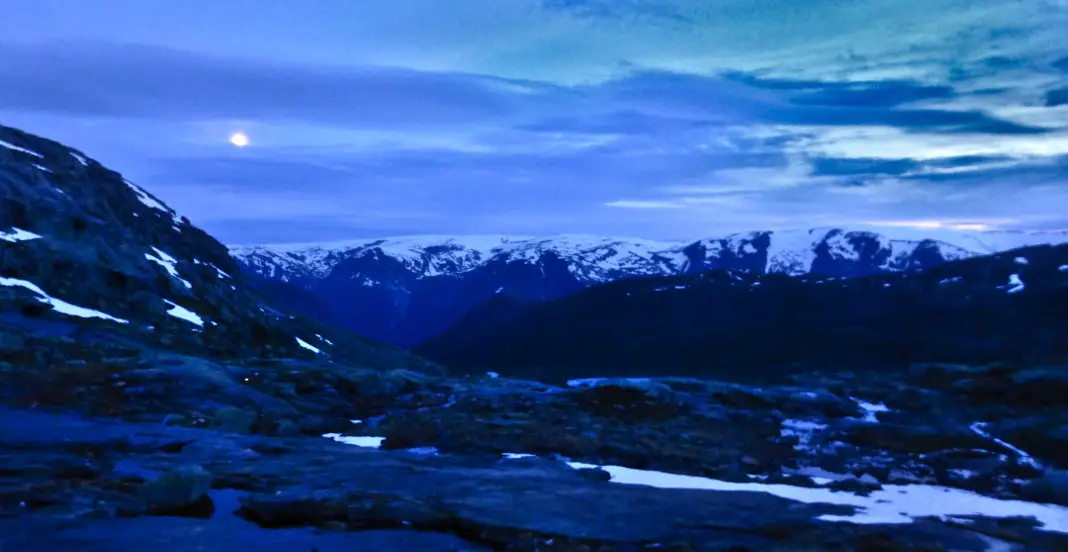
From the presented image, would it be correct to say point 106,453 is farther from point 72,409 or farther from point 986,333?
point 986,333

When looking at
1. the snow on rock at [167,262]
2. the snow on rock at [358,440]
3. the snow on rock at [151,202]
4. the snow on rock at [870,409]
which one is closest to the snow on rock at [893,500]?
the snow on rock at [358,440]

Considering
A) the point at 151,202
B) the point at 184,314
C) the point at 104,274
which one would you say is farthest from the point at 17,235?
the point at 151,202

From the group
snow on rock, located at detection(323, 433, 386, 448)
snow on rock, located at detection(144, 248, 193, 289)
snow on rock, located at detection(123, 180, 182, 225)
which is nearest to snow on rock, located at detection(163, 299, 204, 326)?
snow on rock, located at detection(144, 248, 193, 289)

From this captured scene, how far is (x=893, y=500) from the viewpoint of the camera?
63.0 ft

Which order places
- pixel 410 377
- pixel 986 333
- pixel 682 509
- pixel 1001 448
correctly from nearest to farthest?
pixel 682 509
pixel 1001 448
pixel 410 377
pixel 986 333

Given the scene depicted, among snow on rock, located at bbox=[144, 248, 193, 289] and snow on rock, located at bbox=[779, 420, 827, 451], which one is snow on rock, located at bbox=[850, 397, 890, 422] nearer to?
snow on rock, located at bbox=[779, 420, 827, 451]

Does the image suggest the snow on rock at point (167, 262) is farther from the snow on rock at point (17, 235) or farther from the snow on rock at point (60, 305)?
the snow on rock at point (60, 305)

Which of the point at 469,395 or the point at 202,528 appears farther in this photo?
the point at 469,395

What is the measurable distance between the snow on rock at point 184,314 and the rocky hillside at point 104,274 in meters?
0.25

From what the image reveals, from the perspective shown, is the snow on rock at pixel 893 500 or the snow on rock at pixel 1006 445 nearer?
the snow on rock at pixel 893 500

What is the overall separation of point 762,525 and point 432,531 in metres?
6.84

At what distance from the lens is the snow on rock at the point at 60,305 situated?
66312 mm

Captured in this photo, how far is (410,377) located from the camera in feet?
143

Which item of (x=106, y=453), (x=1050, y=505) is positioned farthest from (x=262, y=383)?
(x=1050, y=505)
